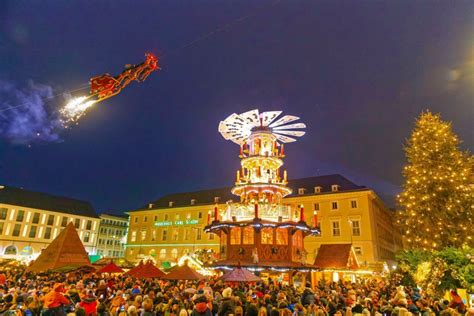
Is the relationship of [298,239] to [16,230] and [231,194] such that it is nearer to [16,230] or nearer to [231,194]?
[231,194]

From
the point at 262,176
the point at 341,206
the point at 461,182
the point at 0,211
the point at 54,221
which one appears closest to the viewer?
the point at 461,182

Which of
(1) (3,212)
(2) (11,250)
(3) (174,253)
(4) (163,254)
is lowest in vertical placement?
(2) (11,250)

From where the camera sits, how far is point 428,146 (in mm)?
28359

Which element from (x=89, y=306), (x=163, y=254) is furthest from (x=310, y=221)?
(x=89, y=306)

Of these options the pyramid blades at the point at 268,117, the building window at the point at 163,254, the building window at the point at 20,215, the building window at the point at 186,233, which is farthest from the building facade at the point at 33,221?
the pyramid blades at the point at 268,117

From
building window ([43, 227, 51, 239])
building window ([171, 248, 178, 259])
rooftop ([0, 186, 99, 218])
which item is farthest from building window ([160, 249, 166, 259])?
rooftop ([0, 186, 99, 218])

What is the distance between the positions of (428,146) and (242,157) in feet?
56.5

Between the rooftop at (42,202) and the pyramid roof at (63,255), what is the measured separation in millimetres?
50410

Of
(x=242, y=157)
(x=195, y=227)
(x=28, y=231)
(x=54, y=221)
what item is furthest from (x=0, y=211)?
(x=242, y=157)

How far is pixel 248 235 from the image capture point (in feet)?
90.5

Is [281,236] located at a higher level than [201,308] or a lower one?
higher

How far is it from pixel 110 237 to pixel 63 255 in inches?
2928

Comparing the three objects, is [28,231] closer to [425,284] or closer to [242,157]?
[242,157]

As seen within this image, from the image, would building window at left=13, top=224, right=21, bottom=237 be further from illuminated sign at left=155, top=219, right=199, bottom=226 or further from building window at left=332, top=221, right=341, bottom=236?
building window at left=332, top=221, right=341, bottom=236
